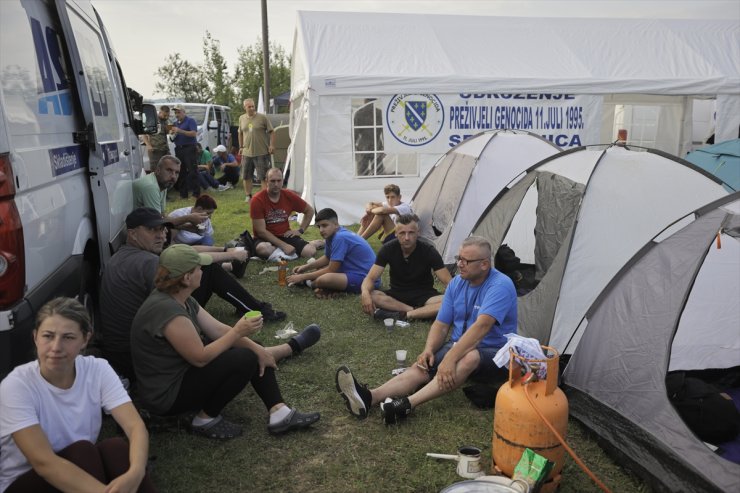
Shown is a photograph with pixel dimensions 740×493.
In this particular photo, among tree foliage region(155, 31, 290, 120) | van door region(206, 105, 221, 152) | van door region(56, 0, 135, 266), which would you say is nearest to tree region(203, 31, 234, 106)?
tree foliage region(155, 31, 290, 120)

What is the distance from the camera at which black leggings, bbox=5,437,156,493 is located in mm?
2397

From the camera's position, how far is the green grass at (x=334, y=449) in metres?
3.13

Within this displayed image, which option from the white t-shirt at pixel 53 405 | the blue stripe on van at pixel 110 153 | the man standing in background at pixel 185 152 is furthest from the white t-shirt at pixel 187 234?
the man standing in background at pixel 185 152

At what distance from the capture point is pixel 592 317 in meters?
3.76

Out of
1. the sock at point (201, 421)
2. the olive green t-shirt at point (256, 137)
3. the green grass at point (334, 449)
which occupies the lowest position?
the green grass at point (334, 449)

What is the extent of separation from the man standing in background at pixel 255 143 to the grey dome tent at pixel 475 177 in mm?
4763

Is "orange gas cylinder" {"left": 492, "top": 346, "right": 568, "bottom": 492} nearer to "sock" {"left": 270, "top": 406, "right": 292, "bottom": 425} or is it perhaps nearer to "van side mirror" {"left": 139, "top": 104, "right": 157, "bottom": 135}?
"sock" {"left": 270, "top": 406, "right": 292, "bottom": 425}

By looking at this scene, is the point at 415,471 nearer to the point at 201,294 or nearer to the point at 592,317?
the point at 592,317

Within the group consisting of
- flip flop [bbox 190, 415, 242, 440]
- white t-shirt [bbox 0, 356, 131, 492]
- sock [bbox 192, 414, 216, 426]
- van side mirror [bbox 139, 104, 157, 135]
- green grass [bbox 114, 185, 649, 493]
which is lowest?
green grass [bbox 114, 185, 649, 493]

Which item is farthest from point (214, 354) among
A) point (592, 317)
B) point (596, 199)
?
point (596, 199)

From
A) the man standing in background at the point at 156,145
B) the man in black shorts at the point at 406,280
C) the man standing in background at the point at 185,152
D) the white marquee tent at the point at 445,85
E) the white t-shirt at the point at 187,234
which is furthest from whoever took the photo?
the man standing in background at the point at 185,152

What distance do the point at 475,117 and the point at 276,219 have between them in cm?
441

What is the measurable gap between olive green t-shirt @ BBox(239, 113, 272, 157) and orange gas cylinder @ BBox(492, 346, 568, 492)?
9.67 m

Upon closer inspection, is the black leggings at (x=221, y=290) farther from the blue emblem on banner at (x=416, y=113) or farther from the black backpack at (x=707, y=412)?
the blue emblem on banner at (x=416, y=113)
